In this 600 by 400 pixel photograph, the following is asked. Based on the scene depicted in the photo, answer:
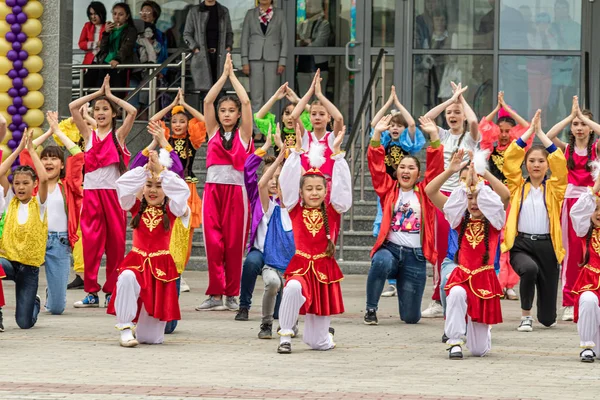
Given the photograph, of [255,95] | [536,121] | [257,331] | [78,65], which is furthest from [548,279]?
[78,65]

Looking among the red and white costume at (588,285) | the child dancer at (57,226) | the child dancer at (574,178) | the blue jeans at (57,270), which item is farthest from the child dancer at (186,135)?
the red and white costume at (588,285)

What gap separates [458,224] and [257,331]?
212 centimetres

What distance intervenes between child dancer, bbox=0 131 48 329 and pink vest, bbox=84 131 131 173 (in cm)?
120

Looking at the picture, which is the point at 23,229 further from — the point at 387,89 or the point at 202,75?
the point at 387,89

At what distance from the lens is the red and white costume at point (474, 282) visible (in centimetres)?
1024

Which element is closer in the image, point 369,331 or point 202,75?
point 369,331

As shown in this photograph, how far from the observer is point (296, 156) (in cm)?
1072

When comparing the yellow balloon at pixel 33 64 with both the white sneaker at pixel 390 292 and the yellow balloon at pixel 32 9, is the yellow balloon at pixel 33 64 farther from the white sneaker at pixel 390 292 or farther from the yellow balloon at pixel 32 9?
the white sneaker at pixel 390 292

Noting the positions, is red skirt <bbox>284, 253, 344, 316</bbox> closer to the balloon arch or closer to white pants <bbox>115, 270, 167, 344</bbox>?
white pants <bbox>115, 270, 167, 344</bbox>

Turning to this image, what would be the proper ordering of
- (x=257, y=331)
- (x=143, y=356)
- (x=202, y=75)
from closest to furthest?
(x=143, y=356), (x=257, y=331), (x=202, y=75)

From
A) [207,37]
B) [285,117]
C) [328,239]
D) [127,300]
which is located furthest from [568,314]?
[207,37]

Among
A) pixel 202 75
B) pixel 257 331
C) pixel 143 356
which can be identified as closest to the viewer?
pixel 143 356

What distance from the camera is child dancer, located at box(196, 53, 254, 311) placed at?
13.1 m

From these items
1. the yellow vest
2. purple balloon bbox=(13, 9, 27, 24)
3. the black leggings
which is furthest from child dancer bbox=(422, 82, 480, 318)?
purple balloon bbox=(13, 9, 27, 24)
